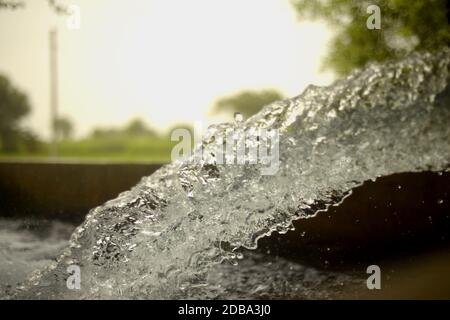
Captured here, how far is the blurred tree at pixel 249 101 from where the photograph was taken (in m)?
1.73

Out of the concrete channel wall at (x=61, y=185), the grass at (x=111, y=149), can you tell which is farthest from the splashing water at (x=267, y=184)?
the grass at (x=111, y=149)

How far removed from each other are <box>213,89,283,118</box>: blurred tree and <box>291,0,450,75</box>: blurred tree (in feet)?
0.87

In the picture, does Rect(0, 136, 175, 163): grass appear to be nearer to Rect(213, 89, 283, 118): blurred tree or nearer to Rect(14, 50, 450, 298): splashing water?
Rect(213, 89, 283, 118): blurred tree

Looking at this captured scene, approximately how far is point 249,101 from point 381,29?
59cm

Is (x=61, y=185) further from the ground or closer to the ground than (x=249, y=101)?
closer to the ground

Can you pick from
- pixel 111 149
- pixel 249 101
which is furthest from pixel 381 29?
pixel 111 149

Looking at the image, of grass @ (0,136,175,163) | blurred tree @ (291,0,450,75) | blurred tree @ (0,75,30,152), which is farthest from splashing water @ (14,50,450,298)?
grass @ (0,136,175,163)

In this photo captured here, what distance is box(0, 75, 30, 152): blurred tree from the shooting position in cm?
220

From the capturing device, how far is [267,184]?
3.99ft

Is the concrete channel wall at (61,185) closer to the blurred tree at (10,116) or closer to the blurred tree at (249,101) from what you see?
the blurred tree at (249,101)

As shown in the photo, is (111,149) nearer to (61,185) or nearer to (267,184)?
(61,185)

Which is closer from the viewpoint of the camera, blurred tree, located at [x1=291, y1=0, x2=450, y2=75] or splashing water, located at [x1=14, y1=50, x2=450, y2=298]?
splashing water, located at [x1=14, y1=50, x2=450, y2=298]
